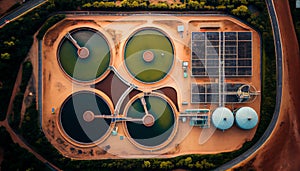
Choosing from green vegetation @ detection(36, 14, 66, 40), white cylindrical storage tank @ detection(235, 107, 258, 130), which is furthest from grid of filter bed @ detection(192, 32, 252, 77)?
green vegetation @ detection(36, 14, 66, 40)

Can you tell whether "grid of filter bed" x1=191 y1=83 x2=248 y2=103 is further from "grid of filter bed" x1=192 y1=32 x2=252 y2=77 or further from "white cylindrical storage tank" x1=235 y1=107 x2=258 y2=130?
"white cylindrical storage tank" x1=235 y1=107 x2=258 y2=130

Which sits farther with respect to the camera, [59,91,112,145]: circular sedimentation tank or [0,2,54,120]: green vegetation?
[59,91,112,145]: circular sedimentation tank

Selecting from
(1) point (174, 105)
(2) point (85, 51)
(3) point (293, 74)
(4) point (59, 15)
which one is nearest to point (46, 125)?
(2) point (85, 51)

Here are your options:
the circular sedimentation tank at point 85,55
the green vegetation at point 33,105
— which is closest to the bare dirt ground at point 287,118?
the green vegetation at point 33,105

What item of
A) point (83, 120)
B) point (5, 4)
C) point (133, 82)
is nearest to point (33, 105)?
point (83, 120)

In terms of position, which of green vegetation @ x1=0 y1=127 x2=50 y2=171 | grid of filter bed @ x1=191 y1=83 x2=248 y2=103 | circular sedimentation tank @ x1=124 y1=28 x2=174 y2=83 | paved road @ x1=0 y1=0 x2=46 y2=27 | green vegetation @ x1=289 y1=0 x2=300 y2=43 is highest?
paved road @ x1=0 y1=0 x2=46 y2=27

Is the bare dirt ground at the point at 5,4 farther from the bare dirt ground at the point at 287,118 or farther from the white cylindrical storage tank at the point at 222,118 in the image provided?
the bare dirt ground at the point at 287,118

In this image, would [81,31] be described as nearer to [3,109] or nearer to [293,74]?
[3,109]
